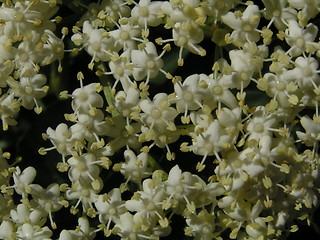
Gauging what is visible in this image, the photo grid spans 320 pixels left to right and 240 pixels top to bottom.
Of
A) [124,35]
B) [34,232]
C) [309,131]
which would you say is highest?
[124,35]

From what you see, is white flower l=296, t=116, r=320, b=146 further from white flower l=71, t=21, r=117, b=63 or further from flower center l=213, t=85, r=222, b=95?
white flower l=71, t=21, r=117, b=63

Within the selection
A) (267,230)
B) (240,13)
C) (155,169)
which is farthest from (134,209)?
(240,13)

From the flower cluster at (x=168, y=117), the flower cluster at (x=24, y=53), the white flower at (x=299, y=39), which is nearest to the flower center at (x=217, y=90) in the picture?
the flower cluster at (x=168, y=117)

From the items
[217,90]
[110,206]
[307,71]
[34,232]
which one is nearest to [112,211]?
[110,206]

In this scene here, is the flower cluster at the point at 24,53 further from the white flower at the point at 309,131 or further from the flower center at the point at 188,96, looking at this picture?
the white flower at the point at 309,131

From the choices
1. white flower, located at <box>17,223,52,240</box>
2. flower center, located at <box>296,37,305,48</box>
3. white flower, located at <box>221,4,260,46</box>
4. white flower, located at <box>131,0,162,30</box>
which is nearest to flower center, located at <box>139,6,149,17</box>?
white flower, located at <box>131,0,162,30</box>

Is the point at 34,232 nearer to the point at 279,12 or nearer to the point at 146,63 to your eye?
the point at 146,63

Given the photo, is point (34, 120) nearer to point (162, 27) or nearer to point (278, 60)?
point (162, 27)

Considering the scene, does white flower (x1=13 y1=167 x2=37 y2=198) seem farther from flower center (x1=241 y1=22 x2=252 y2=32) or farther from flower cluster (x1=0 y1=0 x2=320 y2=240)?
flower center (x1=241 y1=22 x2=252 y2=32)

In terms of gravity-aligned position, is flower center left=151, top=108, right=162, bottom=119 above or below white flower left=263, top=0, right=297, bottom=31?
below

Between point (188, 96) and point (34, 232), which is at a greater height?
point (188, 96)

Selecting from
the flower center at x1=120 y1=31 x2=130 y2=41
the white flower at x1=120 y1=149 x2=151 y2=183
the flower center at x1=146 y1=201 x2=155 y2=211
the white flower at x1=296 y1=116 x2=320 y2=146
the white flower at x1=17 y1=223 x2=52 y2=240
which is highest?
the flower center at x1=120 y1=31 x2=130 y2=41
